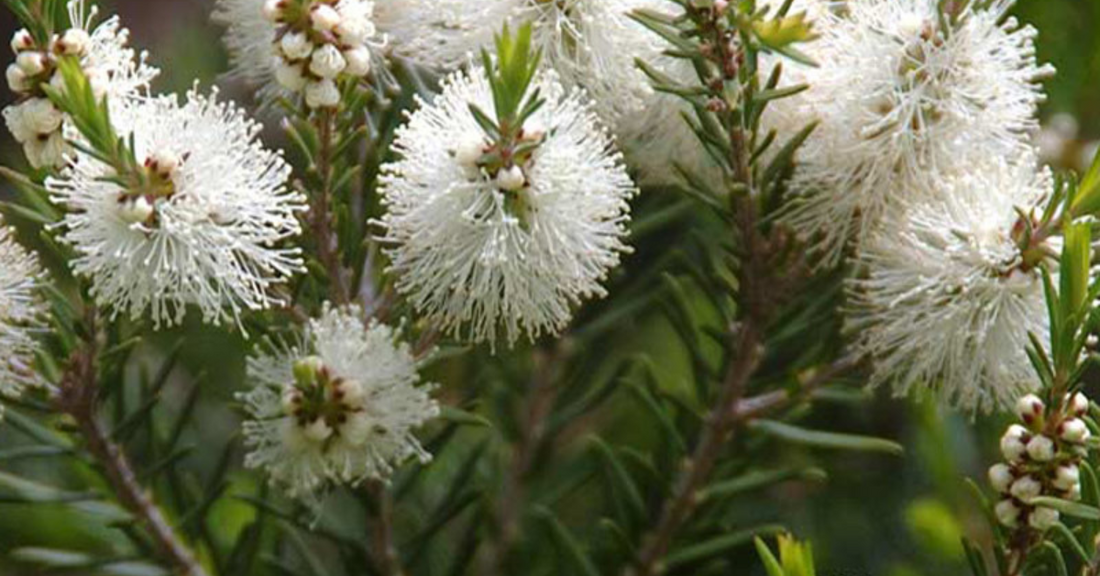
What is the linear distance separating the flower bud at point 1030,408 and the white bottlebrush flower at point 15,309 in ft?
1.43

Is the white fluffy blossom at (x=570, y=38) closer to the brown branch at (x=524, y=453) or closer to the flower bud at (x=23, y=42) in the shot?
the flower bud at (x=23, y=42)

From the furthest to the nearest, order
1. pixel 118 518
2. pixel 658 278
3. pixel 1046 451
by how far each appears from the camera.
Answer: pixel 658 278, pixel 118 518, pixel 1046 451

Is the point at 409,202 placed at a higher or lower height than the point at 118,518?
higher

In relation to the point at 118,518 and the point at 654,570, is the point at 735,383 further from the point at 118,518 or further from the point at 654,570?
the point at 118,518

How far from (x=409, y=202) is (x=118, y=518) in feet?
0.87

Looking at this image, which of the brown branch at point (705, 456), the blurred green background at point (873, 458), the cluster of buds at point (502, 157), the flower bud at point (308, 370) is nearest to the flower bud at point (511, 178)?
the cluster of buds at point (502, 157)

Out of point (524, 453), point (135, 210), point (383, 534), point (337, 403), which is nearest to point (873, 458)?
point (524, 453)

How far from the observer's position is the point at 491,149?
0.71 meters

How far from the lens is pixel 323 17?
2.32 feet

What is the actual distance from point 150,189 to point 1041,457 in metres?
0.40

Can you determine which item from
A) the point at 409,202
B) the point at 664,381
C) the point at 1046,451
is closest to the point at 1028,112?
the point at 1046,451

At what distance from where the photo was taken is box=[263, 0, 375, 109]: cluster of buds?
2.34ft

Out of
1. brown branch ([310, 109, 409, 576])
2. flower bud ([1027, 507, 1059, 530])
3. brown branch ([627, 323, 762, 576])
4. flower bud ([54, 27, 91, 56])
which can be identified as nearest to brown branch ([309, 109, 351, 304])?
brown branch ([310, 109, 409, 576])

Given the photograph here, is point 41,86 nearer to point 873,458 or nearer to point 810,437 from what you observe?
point 810,437
